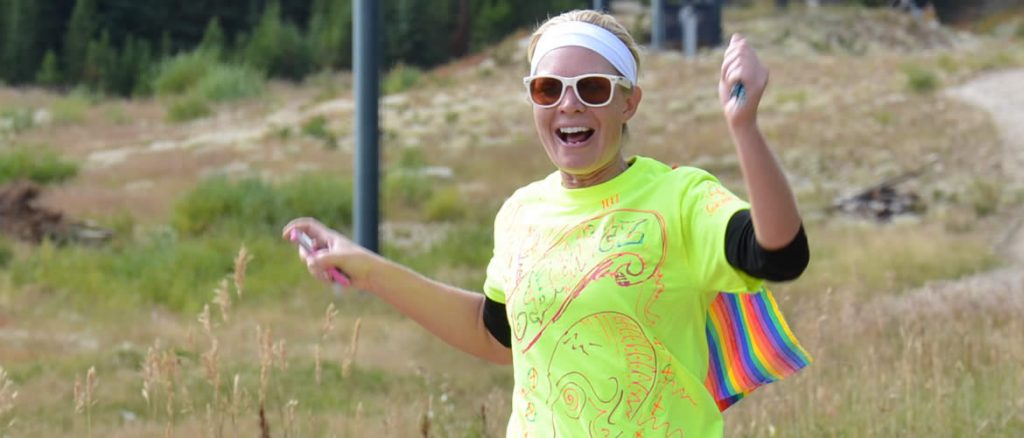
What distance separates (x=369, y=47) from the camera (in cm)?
1084

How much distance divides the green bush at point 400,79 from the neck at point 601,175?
32.1 metres

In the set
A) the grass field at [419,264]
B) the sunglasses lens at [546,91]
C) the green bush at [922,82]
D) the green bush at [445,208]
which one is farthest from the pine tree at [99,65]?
the sunglasses lens at [546,91]

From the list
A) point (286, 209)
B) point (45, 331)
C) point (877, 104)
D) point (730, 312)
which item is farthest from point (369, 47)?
point (877, 104)

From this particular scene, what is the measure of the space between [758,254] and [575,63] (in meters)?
0.52

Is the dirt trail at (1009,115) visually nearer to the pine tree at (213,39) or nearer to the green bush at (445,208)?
the green bush at (445,208)

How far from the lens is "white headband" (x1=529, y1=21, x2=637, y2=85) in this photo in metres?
2.57

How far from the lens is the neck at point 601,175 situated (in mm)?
2590

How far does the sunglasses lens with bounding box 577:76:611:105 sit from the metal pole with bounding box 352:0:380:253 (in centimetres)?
837

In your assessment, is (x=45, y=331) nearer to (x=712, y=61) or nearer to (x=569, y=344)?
(x=569, y=344)

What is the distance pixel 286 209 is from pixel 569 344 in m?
13.6

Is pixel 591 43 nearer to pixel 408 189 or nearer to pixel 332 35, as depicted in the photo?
pixel 408 189

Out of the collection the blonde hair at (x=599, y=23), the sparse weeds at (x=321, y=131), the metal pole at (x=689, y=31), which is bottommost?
the metal pole at (x=689, y=31)

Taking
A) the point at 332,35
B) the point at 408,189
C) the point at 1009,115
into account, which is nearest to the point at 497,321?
the point at 408,189

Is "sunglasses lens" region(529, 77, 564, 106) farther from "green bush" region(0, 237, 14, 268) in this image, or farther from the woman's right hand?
"green bush" region(0, 237, 14, 268)
